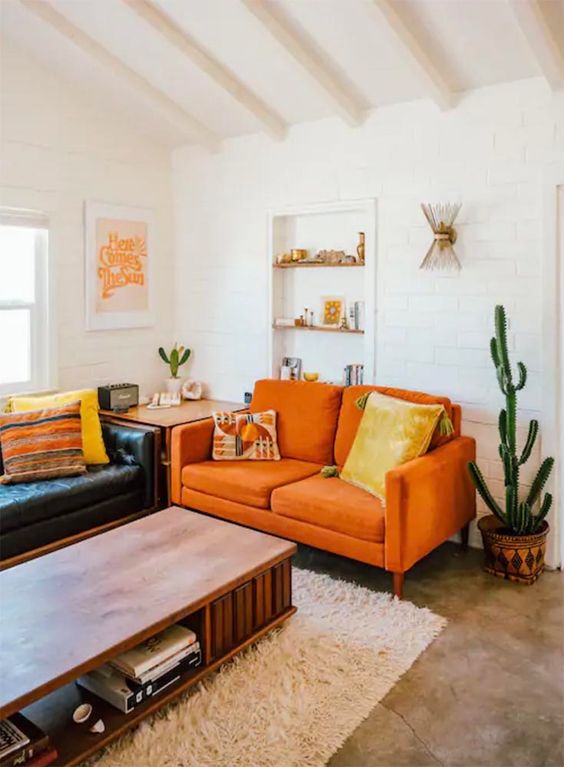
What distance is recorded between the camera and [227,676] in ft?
8.49

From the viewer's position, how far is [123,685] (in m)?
2.29

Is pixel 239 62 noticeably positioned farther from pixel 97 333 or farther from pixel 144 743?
pixel 144 743

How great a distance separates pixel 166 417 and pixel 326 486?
4.37 feet

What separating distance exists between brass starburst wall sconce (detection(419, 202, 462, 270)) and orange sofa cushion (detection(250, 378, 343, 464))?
0.93 metres

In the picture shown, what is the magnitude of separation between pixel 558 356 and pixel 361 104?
73.3 inches

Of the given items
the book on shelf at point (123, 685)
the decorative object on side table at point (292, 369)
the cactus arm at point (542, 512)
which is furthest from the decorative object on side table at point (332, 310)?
the book on shelf at point (123, 685)

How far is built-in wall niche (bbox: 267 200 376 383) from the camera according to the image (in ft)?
13.9

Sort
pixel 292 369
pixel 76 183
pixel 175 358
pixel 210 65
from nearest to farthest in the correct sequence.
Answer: pixel 210 65
pixel 76 183
pixel 292 369
pixel 175 358

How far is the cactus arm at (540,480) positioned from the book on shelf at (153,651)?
75.4 inches

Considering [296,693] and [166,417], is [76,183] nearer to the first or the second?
[166,417]

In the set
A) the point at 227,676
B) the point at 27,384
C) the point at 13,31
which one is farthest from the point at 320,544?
the point at 13,31

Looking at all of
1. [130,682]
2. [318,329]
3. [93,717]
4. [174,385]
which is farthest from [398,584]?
[174,385]

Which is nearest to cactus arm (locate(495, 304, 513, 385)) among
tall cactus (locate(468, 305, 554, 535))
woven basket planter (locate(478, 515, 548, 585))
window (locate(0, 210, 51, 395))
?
tall cactus (locate(468, 305, 554, 535))

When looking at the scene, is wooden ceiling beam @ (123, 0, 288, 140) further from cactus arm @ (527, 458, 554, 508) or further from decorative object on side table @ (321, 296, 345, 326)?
cactus arm @ (527, 458, 554, 508)
